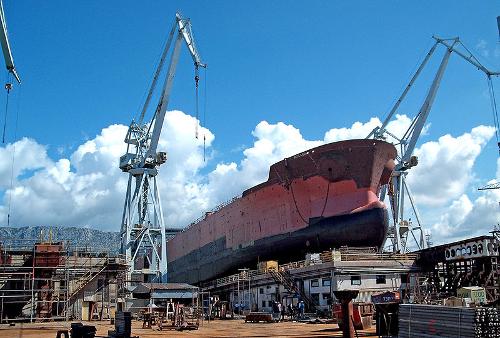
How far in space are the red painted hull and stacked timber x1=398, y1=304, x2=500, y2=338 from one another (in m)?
22.8

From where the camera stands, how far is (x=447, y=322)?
12555mm

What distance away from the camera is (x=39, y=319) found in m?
32.1

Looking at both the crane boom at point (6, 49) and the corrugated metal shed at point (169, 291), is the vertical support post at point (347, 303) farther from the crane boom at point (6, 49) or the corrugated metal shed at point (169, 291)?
the crane boom at point (6, 49)

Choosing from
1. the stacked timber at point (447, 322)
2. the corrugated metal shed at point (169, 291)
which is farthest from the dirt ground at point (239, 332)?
the corrugated metal shed at point (169, 291)

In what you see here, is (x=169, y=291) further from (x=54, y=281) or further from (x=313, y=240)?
(x=313, y=240)

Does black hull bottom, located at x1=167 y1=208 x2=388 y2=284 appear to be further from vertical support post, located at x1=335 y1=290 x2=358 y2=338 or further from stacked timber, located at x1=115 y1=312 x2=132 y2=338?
stacked timber, located at x1=115 y1=312 x2=132 y2=338

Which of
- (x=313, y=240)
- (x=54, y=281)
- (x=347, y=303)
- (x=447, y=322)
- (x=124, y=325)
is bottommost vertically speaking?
(x=124, y=325)

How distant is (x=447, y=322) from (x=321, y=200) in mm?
26115

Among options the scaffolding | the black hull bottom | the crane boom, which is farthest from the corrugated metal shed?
the crane boom

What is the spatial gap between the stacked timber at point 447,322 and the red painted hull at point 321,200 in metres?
22.8

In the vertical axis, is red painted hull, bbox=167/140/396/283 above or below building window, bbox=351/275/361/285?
above

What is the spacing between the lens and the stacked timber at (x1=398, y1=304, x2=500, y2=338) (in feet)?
38.7

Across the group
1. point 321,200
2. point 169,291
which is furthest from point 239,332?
point 321,200

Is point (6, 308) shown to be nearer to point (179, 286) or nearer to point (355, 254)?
point (179, 286)
